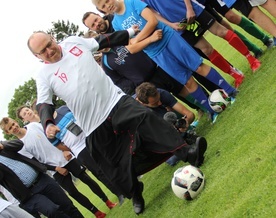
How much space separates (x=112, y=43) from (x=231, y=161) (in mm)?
2063

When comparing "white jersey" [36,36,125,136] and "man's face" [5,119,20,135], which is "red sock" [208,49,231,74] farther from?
"man's face" [5,119,20,135]

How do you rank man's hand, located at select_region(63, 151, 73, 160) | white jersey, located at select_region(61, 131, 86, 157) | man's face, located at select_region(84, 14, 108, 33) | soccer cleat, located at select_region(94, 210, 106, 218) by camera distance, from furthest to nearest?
soccer cleat, located at select_region(94, 210, 106, 218) < man's hand, located at select_region(63, 151, 73, 160) < white jersey, located at select_region(61, 131, 86, 157) < man's face, located at select_region(84, 14, 108, 33)

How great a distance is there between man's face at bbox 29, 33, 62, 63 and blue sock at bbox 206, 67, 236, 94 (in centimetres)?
261

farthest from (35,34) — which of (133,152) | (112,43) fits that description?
(133,152)

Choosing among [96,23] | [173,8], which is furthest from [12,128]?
[173,8]

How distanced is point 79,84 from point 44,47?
1.94 ft

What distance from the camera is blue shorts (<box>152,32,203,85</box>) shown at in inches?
254

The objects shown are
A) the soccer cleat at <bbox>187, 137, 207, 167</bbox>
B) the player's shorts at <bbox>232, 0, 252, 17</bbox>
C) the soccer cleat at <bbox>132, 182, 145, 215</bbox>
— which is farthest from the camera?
the player's shorts at <bbox>232, 0, 252, 17</bbox>

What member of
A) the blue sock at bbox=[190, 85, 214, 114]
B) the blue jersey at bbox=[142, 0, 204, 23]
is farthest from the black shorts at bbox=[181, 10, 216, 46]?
the blue sock at bbox=[190, 85, 214, 114]

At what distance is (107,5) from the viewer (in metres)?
6.12

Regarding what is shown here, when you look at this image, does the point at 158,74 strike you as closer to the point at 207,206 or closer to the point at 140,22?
the point at 140,22

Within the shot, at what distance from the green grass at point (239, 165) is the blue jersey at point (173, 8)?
1467mm

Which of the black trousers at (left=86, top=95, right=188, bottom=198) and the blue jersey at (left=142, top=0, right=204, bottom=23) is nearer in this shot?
the black trousers at (left=86, top=95, right=188, bottom=198)

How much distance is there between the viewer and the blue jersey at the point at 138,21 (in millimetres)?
6303
